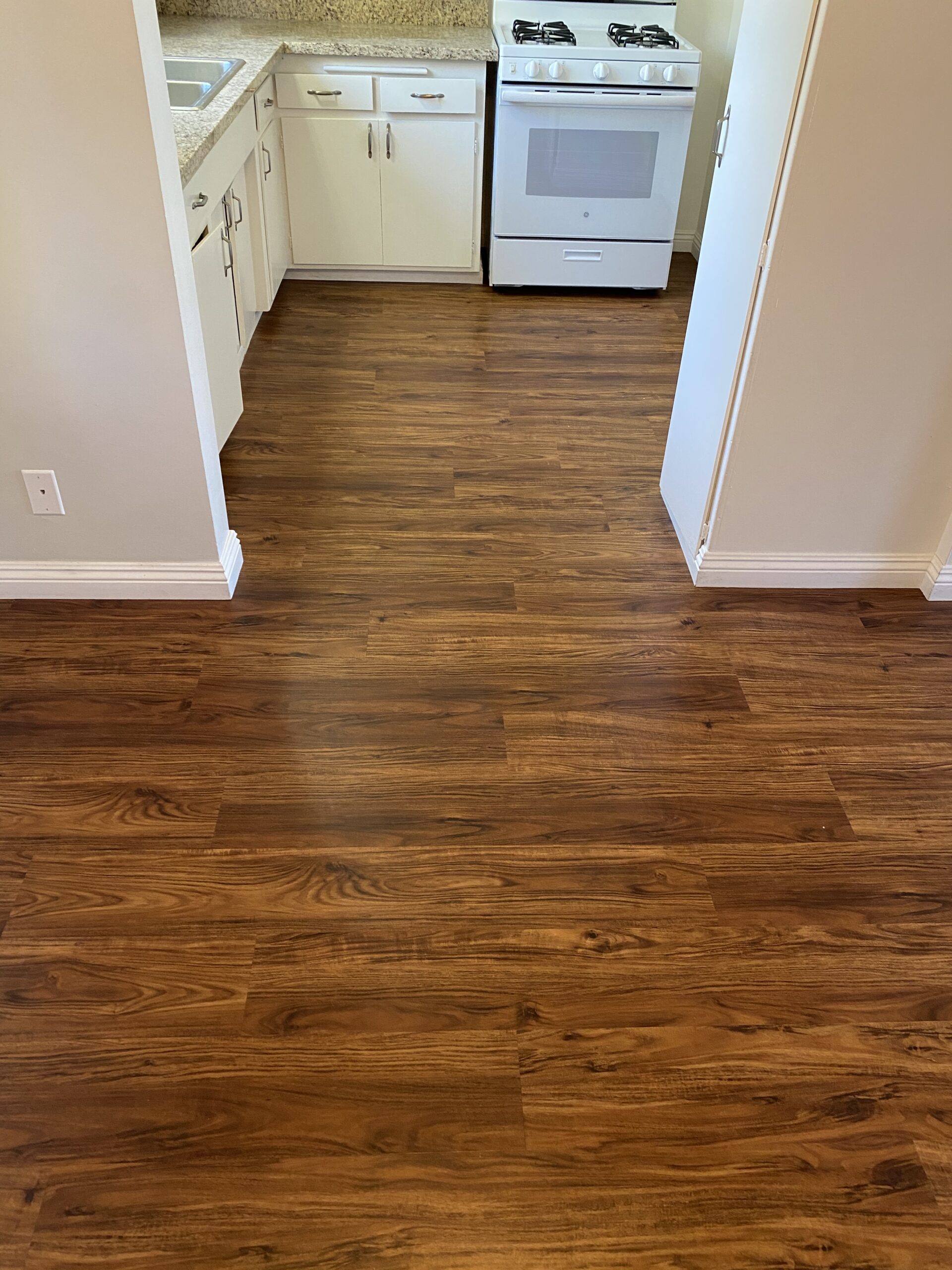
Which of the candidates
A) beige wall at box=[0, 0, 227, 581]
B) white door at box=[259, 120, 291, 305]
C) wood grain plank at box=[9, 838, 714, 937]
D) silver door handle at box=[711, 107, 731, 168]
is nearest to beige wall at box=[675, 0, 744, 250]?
white door at box=[259, 120, 291, 305]

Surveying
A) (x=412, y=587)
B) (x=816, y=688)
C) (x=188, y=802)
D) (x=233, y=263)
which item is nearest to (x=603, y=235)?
(x=233, y=263)

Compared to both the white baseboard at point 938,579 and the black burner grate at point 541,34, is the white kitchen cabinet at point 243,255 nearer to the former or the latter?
the black burner grate at point 541,34

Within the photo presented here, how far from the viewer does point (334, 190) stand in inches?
160

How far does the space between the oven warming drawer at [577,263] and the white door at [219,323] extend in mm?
1514

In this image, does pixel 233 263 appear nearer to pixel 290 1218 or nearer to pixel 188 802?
pixel 188 802

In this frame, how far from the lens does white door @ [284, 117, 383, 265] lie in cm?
395

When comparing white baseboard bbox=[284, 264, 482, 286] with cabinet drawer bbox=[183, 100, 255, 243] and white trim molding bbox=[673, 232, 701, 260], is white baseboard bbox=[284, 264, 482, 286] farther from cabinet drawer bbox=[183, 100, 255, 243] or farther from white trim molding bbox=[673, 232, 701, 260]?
white trim molding bbox=[673, 232, 701, 260]

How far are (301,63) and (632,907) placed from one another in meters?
3.53

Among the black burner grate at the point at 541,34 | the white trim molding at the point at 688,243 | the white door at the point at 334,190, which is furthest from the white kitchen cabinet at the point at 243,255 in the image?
the white trim molding at the point at 688,243

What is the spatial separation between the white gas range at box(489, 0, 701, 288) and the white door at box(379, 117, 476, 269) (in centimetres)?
13

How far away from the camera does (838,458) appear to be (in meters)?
2.46

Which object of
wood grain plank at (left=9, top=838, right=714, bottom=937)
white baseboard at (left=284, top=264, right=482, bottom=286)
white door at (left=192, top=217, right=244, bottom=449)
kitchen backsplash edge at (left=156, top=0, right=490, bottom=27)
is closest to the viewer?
wood grain plank at (left=9, top=838, right=714, bottom=937)

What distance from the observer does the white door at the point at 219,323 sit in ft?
8.64

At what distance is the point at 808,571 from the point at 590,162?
226 centimetres
